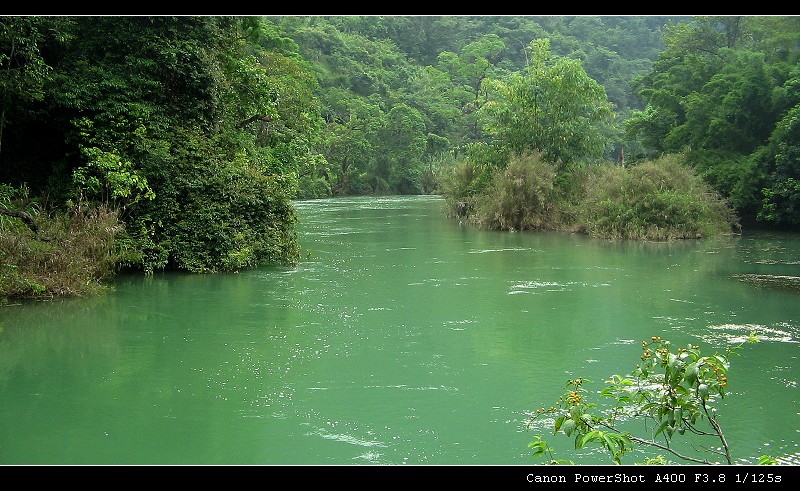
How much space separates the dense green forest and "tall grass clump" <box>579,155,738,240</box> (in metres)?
0.06

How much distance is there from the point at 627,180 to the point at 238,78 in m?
12.1

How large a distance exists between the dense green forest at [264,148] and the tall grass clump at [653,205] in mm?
62

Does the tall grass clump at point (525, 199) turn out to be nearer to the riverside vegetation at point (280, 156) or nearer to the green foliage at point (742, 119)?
the riverside vegetation at point (280, 156)

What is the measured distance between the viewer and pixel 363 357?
931 cm

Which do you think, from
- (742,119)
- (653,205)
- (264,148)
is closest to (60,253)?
(264,148)

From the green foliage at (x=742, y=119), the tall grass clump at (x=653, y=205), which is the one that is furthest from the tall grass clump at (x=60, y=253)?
the green foliage at (x=742, y=119)

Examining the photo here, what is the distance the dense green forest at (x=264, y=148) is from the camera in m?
13.8

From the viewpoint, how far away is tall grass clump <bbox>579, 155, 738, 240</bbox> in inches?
930

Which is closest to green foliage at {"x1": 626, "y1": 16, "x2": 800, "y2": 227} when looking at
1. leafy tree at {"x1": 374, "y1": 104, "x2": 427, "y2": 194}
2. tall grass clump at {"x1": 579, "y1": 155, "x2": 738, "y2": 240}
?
tall grass clump at {"x1": 579, "y1": 155, "x2": 738, "y2": 240}

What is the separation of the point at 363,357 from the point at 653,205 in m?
16.5

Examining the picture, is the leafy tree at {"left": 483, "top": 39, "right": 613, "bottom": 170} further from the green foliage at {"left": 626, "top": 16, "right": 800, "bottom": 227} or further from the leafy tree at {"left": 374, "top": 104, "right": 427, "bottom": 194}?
the leafy tree at {"left": 374, "top": 104, "right": 427, "bottom": 194}

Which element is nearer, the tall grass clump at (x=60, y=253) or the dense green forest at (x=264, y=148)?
the tall grass clump at (x=60, y=253)

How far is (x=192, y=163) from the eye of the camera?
1522 cm

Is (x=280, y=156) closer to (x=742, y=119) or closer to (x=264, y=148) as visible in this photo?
(x=264, y=148)
